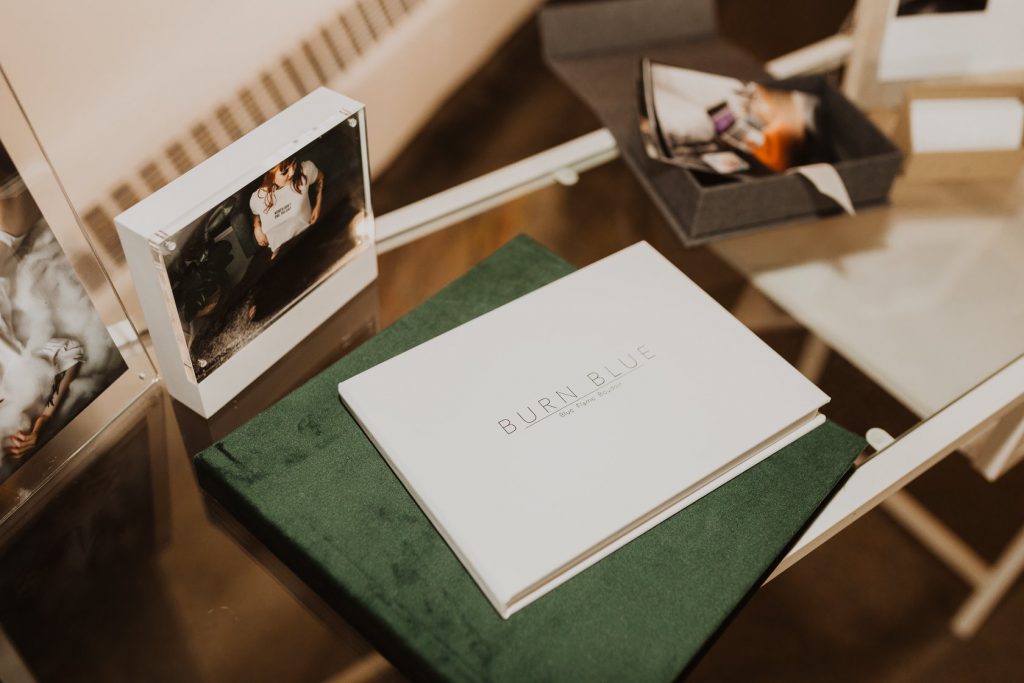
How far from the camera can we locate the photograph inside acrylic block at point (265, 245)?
0.58m

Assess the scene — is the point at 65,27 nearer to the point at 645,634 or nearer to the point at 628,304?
the point at 628,304

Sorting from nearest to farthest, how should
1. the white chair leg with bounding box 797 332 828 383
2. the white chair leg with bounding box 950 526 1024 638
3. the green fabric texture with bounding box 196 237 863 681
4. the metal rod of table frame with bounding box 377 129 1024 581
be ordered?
the green fabric texture with bounding box 196 237 863 681 → the metal rod of table frame with bounding box 377 129 1024 581 → the white chair leg with bounding box 797 332 828 383 → the white chair leg with bounding box 950 526 1024 638

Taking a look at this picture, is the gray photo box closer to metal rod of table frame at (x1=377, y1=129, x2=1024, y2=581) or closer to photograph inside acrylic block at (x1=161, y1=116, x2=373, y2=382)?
metal rod of table frame at (x1=377, y1=129, x2=1024, y2=581)

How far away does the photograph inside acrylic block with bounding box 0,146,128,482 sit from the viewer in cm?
55

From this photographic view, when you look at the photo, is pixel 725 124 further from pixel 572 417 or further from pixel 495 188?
pixel 572 417

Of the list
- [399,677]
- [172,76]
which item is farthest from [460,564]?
[172,76]

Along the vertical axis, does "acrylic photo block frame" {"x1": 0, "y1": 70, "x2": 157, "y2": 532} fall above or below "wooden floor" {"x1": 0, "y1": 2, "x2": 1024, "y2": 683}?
above

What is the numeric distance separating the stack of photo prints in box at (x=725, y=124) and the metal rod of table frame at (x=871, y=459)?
0.09 metres

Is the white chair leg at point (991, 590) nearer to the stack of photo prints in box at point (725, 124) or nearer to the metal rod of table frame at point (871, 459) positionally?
the metal rod of table frame at point (871, 459)

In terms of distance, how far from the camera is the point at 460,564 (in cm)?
57

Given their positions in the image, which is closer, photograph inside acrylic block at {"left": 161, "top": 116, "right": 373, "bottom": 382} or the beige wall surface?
photograph inside acrylic block at {"left": 161, "top": 116, "right": 373, "bottom": 382}

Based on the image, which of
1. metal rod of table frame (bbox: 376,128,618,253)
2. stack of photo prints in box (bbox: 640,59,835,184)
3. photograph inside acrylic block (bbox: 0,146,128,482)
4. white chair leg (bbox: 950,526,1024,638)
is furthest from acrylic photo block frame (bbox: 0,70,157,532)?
white chair leg (bbox: 950,526,1024,638)

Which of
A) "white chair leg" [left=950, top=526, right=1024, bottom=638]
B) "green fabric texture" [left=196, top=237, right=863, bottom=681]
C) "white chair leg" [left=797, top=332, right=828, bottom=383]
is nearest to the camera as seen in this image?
"green fabric texture" [left=196, top=237, right=863, bottom=681]

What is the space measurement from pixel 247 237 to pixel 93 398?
169 mm
